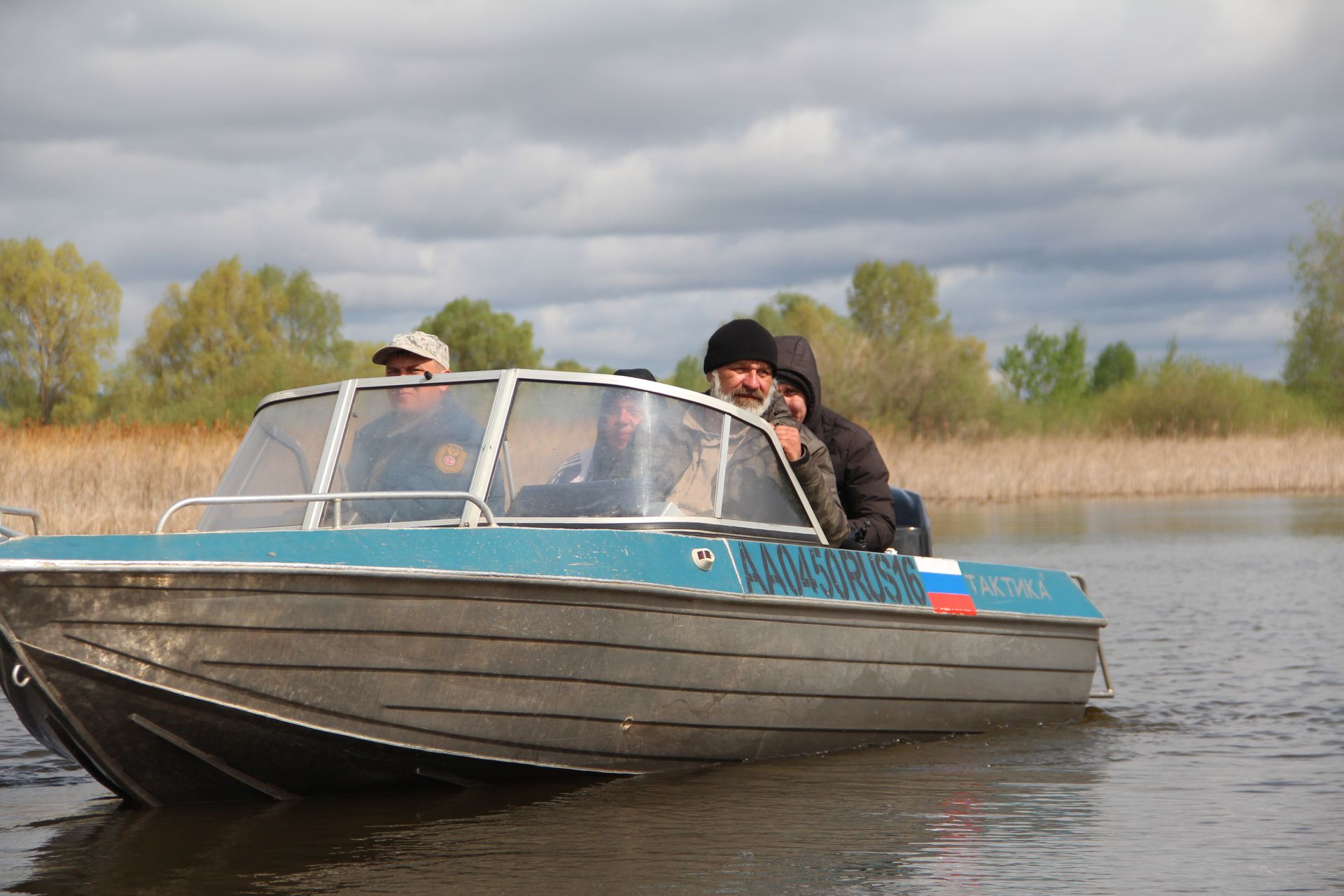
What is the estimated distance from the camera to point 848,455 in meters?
7.25

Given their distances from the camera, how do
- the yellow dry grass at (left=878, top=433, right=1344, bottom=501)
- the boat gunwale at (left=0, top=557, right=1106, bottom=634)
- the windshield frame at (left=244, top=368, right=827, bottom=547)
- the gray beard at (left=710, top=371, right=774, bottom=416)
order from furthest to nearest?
the yellow dry grass at (left=878, top=433, right=1344, bottom=501), the gray beard at (left=710, top=371, right=774, bottom=416), the windshield frame at (left=244, top=368, right=827, bottom=547), the boat gunwale at (left=0, top=557, right=1106, bottom=634)

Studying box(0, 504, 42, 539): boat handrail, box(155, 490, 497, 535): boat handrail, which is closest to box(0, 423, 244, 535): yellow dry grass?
box(0, 504, 42, 539): boat handrail

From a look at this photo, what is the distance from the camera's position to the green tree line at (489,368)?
3688 centimetres

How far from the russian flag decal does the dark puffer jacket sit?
1.21 ft

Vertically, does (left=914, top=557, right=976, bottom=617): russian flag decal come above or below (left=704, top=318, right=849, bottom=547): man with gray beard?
below

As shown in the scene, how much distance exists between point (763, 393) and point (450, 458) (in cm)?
153

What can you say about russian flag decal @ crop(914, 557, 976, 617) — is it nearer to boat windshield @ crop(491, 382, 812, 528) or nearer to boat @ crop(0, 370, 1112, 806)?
boat @ crop(0, 370, 1112, 806)

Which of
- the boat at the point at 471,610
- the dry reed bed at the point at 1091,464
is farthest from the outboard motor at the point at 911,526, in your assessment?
the dry reed bed at the point at 1091,464

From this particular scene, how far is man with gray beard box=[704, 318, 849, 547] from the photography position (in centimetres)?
640

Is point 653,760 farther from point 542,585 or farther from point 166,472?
point 166,472

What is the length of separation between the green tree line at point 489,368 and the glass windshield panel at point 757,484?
20997mm

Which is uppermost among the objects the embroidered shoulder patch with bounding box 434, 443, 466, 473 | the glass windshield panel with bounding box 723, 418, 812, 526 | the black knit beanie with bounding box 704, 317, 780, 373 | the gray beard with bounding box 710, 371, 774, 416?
the black knit beanie with bounding box 704, 317, 780, 373

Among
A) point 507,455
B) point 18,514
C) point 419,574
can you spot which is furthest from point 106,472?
point 419,574

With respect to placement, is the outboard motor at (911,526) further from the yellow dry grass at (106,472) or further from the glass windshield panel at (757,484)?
the yellow dry grass at (106,472)
